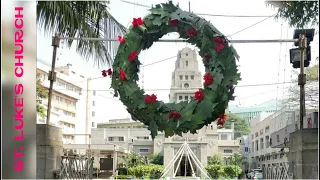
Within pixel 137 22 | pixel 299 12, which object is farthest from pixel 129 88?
pixel 299 12

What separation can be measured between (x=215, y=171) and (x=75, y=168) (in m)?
28.9

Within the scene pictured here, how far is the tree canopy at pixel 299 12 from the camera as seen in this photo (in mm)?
4436

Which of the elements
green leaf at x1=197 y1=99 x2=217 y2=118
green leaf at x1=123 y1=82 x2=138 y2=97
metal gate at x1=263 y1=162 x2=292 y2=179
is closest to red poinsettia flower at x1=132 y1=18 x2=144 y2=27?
green leaf at x1=123 y1=82 x2=138 y2=97

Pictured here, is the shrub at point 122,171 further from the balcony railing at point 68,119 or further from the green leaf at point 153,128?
the green leaf at point 153,128

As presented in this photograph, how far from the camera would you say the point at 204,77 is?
16.4 ft

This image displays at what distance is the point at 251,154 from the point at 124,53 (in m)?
40.1

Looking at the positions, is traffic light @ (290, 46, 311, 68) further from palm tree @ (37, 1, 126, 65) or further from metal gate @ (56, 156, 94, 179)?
metal gate @ (56, 156, 94, 179)

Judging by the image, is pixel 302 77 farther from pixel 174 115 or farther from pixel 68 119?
pixel 68 119

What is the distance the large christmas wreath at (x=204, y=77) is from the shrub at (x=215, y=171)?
2814 centimetres

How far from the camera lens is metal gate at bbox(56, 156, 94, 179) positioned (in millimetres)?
5715

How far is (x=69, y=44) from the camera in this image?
17.3ft

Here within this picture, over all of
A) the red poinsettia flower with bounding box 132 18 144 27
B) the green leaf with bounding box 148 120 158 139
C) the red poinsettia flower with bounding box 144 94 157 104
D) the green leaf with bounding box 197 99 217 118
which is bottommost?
the green leaf with bounding box 148 120 158 139

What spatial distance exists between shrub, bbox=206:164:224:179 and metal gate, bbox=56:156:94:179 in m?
26.9

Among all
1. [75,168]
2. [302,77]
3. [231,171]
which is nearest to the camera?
[302,77]
